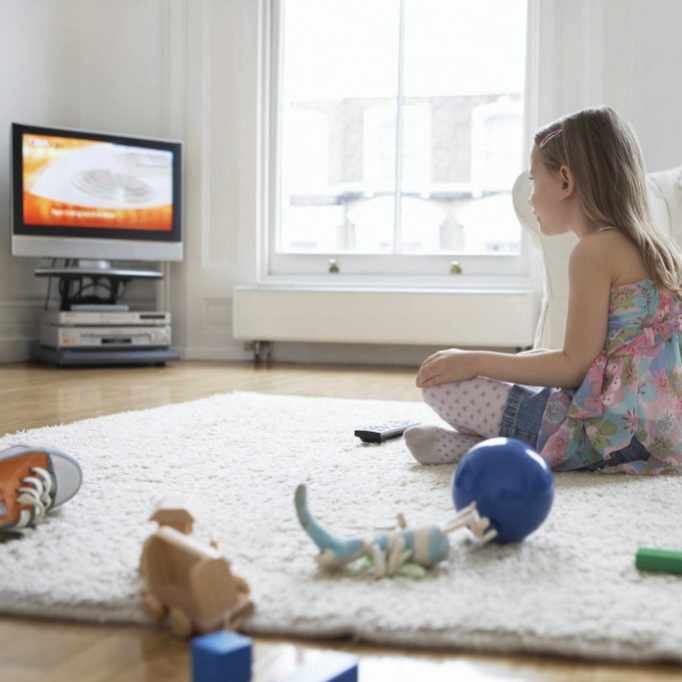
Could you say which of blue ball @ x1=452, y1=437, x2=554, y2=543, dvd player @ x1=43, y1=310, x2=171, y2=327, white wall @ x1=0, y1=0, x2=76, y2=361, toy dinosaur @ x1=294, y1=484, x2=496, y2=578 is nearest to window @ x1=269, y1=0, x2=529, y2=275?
dvd player @ x1=43, y1=310, x2=171, y2=327

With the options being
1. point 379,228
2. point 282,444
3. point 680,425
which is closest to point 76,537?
point 282,444

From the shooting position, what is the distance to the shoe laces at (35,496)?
107cm

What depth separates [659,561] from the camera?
0.93 m

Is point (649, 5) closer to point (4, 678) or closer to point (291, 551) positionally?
point (291, 551)

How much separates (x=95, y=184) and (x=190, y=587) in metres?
3.45

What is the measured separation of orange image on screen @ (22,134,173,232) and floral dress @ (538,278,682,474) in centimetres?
288

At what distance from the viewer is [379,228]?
4.30 m

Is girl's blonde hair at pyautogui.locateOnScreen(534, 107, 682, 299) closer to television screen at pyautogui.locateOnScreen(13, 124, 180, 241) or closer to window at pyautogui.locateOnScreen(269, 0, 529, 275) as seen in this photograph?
window at pyautogui.locateOnScreen(269, 0, 529, 275)

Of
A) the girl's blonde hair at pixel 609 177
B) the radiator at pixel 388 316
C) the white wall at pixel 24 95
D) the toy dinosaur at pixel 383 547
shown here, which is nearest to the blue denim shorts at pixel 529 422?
the girl's blonde hair at pixel 609 177

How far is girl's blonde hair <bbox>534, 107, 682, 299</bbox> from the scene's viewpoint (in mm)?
1486

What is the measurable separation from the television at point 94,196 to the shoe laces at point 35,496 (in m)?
2.87

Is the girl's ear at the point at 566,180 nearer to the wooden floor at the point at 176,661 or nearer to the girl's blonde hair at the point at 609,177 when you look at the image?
the girl's blonde hair at the point at 609,177

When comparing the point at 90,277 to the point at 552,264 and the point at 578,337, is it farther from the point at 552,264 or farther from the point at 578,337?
the point at 578,337

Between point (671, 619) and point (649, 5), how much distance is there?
11.7ft
